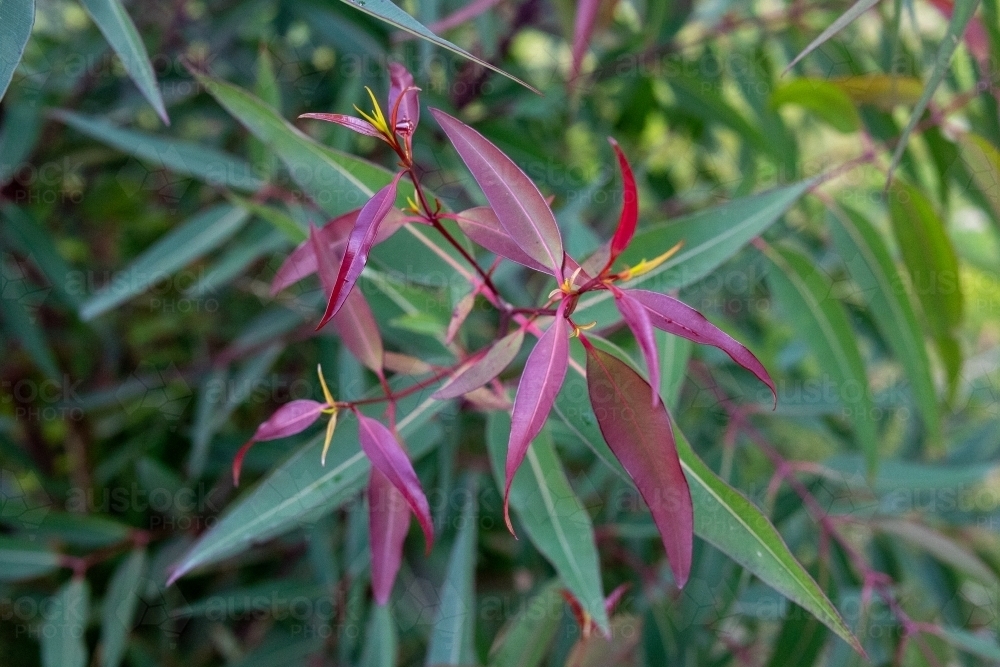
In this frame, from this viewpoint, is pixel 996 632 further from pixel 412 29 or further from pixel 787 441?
pixel 412 29

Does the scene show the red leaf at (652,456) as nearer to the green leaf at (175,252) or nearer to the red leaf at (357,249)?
the red leaf at (357,249)

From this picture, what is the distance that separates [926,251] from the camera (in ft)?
2.30

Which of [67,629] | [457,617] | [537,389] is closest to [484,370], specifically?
[537,389]

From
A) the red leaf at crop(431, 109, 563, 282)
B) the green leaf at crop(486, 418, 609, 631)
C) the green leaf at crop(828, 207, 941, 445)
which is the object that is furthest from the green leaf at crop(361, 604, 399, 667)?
the green leaf at crop(828, 207, 941, 445)

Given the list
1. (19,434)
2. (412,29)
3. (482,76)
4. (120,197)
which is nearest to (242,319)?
(120,197)

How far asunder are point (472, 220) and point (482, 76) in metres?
0.47

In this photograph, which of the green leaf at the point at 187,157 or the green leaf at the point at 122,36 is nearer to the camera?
the green leaf at the point at 122,36

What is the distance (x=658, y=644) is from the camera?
79 centimetres

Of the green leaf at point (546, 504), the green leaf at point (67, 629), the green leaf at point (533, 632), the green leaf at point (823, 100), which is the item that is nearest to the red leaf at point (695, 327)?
the green leaf at point (546, 504)

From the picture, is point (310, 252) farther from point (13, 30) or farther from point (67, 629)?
point (67, 629)

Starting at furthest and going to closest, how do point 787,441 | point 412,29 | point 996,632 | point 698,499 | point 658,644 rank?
point 787,441
point 996,632
point 658,644
point 698,499
point 412,29

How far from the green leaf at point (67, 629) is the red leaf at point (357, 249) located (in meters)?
0.59

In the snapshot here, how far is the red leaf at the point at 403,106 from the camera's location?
31cm

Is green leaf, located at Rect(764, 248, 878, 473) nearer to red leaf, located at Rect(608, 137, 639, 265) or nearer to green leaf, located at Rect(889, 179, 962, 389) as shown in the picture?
green leaf, located at Rect(889, 179, 962, 389)
